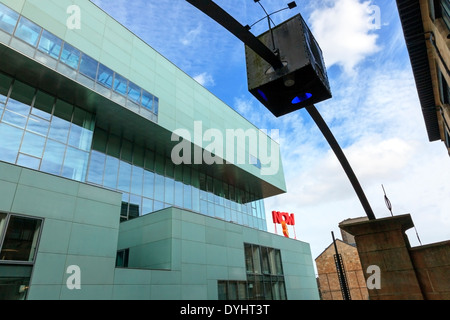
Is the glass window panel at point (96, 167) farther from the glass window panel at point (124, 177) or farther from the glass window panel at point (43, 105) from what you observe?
the glass window panel at point (43, 105)

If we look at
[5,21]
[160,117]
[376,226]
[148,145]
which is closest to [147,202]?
[148,145]

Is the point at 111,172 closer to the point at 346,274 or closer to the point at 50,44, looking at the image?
the point at 50,44

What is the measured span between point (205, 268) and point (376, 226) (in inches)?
546

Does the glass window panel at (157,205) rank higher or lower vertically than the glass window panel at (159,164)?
lower

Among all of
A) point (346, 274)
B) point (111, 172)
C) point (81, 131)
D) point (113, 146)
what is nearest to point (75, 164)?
point (81, 131)

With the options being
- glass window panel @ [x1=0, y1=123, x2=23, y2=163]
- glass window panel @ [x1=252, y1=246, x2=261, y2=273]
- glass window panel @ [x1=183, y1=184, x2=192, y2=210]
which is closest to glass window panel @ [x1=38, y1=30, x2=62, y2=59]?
glass window panel @ [x1=0, y1=123, x2=23, y2=163]

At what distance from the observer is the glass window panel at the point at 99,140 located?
62.5 feet

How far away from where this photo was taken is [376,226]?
5.91 meters

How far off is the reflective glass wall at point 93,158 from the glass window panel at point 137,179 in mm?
75

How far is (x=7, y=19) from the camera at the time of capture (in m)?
13.5

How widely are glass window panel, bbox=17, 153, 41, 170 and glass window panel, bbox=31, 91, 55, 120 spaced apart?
2775 millimetres

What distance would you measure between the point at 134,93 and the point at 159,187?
7.47 meters

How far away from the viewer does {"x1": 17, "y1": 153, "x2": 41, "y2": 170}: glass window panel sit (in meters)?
13.5

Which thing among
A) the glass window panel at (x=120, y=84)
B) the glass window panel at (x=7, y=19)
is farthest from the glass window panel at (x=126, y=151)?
the glass window panel at (x=7, y=19)
